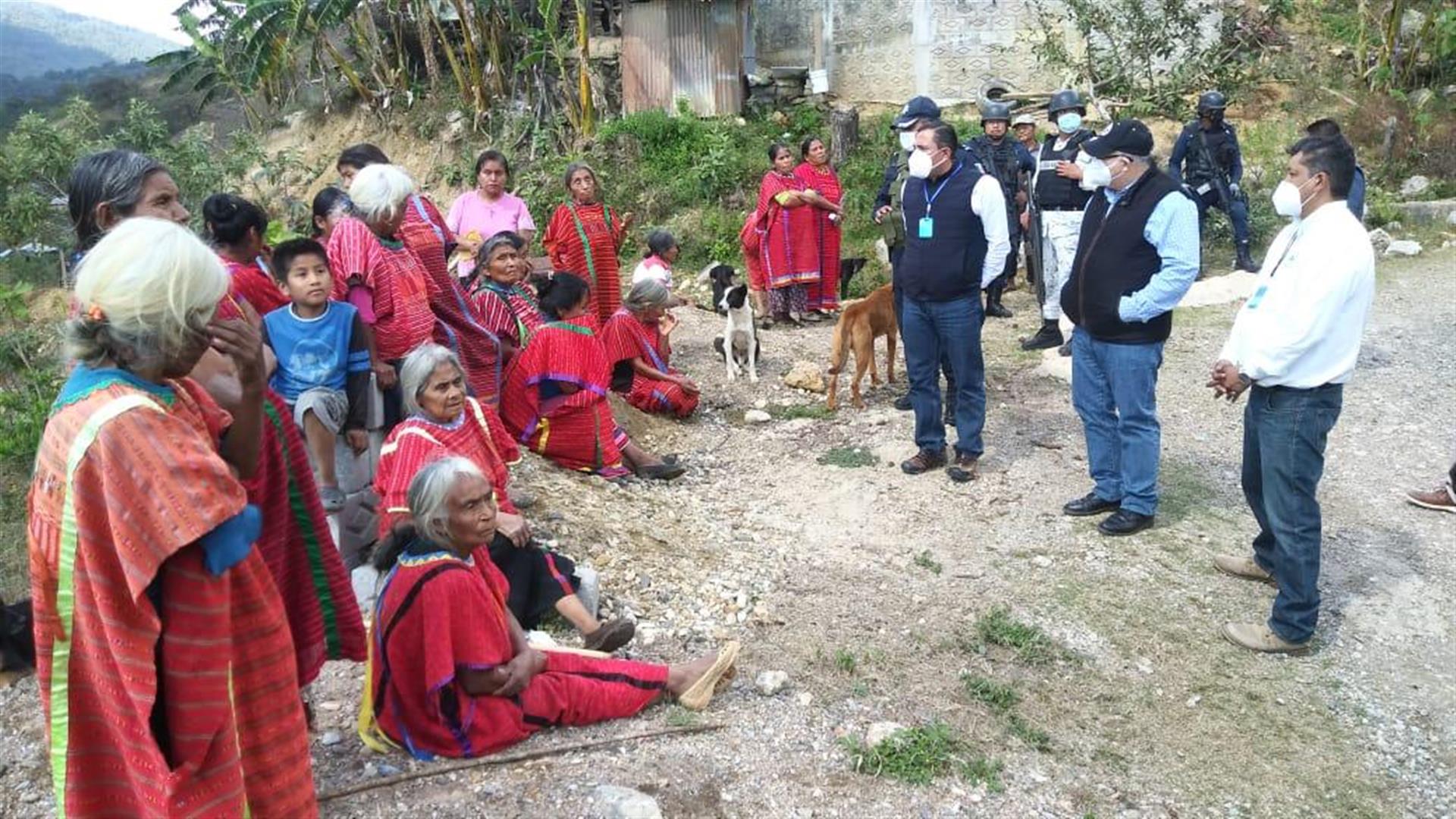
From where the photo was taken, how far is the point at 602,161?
1488 centimetres

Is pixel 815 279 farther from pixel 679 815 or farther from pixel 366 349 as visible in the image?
pixel 679 815

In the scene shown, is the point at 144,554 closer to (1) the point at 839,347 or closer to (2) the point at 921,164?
(2) the point at 921,164

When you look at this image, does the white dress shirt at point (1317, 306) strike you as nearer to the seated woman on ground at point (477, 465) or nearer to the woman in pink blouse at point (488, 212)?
the seated woman on ground at point (477, 465)

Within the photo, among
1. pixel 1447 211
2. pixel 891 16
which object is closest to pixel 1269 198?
pixel 1447 211

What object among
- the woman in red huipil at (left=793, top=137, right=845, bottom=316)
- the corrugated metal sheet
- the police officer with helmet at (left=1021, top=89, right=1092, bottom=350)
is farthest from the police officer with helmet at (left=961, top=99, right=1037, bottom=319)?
the corrugated metal sheet

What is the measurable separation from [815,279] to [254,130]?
574 inches

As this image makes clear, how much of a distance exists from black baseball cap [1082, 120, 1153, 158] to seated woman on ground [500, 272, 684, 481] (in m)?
2.80

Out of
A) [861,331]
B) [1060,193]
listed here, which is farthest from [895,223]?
[1060,193]

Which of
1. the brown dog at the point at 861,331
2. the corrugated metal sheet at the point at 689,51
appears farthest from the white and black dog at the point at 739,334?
the corrugated metal sheet at the point at 689,51

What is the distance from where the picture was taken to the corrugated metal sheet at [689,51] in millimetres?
15484

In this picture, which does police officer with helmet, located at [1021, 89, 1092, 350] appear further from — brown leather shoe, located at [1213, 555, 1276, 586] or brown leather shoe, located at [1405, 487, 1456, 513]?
brown leather shoe, located at [1213, 555, 1276, 586]

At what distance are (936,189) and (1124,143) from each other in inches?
44.8

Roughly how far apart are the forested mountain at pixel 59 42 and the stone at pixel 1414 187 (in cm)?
4496

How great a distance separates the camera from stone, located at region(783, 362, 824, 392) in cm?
821
